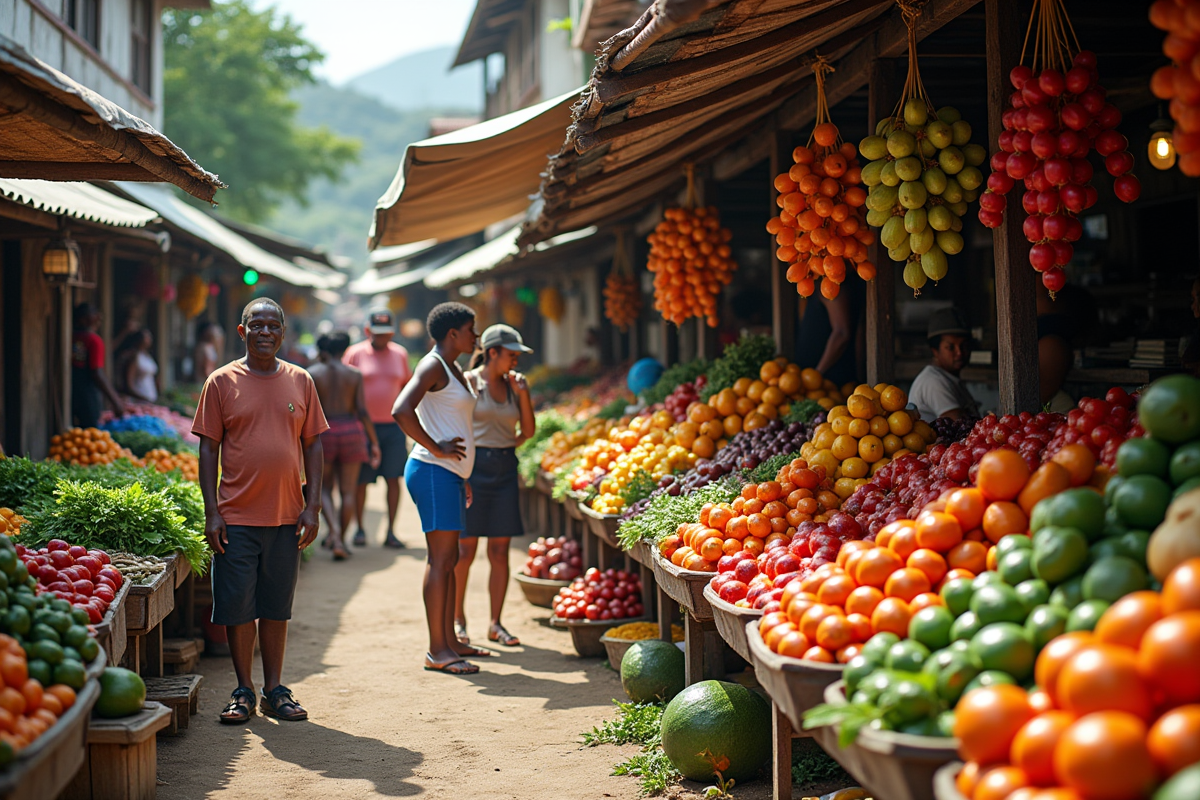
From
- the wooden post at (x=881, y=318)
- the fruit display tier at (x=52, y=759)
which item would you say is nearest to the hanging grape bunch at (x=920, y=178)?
the wooden post at (x=881, y=318)

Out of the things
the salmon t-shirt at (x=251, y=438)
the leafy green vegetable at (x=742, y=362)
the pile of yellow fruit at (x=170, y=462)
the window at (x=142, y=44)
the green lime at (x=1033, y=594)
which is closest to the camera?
the green lime at (x=1033, y=594)

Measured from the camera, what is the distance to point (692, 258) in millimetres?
7684

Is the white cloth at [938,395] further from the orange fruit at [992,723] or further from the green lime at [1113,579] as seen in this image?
the orange fruit at [992,723]

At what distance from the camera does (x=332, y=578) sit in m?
9.22

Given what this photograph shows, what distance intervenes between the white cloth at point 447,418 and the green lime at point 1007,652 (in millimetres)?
4132

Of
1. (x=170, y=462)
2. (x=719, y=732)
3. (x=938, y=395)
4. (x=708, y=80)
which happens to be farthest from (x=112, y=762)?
(x=170, y=462)

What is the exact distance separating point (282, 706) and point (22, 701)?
2.59 meters

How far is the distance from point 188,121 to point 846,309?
84.9 feet

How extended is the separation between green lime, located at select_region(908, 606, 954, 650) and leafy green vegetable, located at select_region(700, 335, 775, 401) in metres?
4.23

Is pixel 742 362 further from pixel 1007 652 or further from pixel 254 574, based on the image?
pixel 1007 652

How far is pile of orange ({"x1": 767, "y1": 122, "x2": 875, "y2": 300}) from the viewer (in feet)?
16.8

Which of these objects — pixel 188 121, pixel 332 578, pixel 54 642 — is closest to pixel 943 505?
pixel 54 642

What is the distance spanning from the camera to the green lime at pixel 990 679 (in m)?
2.35

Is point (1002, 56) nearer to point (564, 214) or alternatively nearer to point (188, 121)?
point (564, 214)
